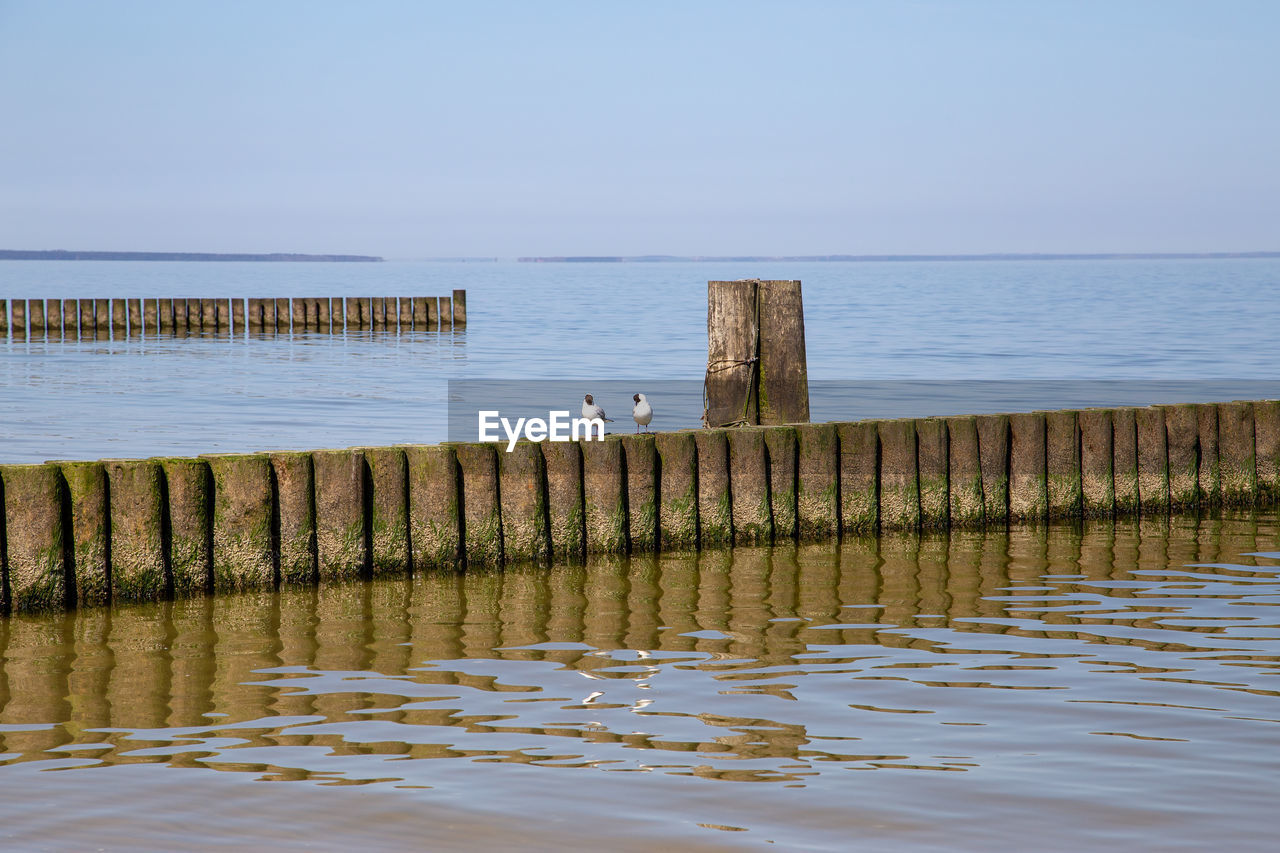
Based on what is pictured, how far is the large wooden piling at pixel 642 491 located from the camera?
9414 mm

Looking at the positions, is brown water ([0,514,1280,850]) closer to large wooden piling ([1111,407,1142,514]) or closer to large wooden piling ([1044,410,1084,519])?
large wooden piling ([1044,410,1084,519])

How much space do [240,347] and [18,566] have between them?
3095 cm

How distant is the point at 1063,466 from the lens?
11.1m

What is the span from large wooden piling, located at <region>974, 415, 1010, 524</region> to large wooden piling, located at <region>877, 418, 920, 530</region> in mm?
658

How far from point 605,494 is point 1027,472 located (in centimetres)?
381

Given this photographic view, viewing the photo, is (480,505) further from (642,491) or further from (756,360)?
(756,360)

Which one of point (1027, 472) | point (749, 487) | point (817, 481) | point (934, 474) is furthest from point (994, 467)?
point (749, 487)

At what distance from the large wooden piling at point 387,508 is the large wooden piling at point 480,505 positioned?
0.41m

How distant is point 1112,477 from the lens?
11289 mm

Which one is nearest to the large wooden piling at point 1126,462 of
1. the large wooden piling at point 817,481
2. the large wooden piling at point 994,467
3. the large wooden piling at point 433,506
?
the large wooden piling at point 994,467

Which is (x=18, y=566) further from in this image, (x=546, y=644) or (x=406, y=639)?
(x=546, y=644)

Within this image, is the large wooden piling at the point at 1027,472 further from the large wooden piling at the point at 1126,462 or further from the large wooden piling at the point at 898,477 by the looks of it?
the large wooden piling at the point at 898,477

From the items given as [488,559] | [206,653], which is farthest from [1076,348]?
[206,653]

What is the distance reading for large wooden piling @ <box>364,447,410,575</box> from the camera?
8.66 m
